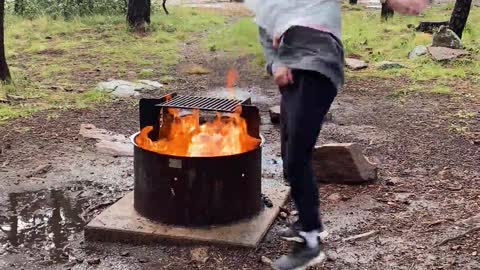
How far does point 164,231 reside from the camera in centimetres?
398

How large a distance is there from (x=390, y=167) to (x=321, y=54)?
262 centimetres

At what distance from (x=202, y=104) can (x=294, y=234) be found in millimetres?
1067

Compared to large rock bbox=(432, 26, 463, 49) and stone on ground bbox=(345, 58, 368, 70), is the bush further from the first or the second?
large rock bbox=(432, 26, 463, 49)

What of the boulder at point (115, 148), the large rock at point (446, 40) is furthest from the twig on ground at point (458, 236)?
the large rock at point (446, 40)

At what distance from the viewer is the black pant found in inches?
127

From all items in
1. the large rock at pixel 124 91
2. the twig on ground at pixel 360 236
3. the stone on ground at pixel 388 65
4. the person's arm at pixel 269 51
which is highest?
the person's arm at pixel 269 51

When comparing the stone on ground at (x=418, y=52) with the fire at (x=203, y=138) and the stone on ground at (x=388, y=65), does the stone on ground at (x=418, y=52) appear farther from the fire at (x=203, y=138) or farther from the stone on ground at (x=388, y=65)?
the fire at (x=203, y=138)

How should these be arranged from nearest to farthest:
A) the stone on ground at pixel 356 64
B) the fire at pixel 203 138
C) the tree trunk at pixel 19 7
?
the fire at pixel 203 138, the stone on ground at pixel 356 64, the tree trunk at pixel 19 7

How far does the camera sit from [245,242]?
3.89 meters

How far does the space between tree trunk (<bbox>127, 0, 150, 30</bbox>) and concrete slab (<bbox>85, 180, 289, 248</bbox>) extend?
988cm

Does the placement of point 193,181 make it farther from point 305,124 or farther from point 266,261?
point 305,124

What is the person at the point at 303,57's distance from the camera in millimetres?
3168

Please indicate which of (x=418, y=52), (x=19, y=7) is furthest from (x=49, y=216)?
(x=19, y=7)

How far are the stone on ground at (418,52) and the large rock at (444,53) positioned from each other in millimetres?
123
